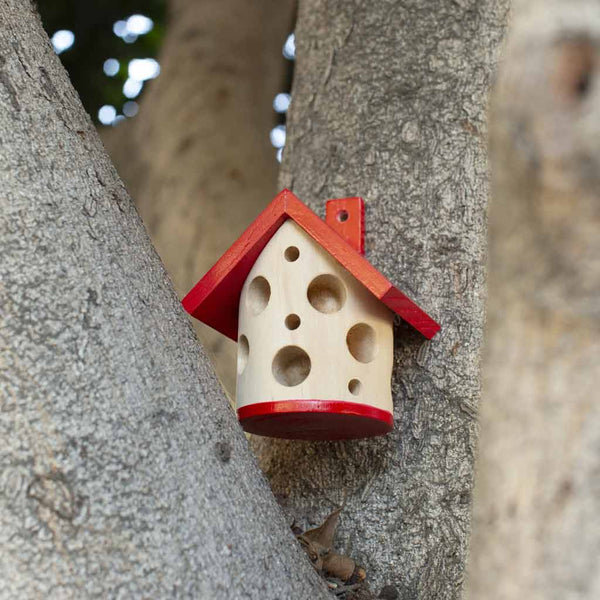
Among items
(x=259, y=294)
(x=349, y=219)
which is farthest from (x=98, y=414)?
(x=349, y=219)

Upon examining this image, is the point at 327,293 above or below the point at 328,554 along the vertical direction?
above

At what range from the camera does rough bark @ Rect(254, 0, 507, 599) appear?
5.08 feet

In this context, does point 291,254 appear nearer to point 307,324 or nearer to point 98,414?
point 307,324

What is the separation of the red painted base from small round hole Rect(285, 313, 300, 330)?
14 cm

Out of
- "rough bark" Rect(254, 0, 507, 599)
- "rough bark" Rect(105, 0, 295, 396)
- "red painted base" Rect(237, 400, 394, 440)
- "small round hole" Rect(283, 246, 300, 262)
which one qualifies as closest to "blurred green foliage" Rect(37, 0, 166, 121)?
"rough bark" Rect(105, 0, 295, 396)

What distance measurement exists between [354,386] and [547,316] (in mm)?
699

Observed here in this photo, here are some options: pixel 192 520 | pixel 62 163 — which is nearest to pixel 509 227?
pixel 192 520

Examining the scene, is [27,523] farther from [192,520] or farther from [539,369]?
[539,369]

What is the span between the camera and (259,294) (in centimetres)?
165

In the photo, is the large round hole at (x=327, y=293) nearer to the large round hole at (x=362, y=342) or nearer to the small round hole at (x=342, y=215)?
the large round hole at (x=362, y=342)

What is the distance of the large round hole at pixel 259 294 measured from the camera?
164 centimetres

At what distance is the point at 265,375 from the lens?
1537mm

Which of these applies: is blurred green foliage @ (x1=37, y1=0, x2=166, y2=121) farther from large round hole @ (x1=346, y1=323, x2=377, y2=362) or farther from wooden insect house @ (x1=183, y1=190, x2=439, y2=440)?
large round hole @ (x1=346, y1=323, x2=377, y2=362)

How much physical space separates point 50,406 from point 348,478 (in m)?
0.70
